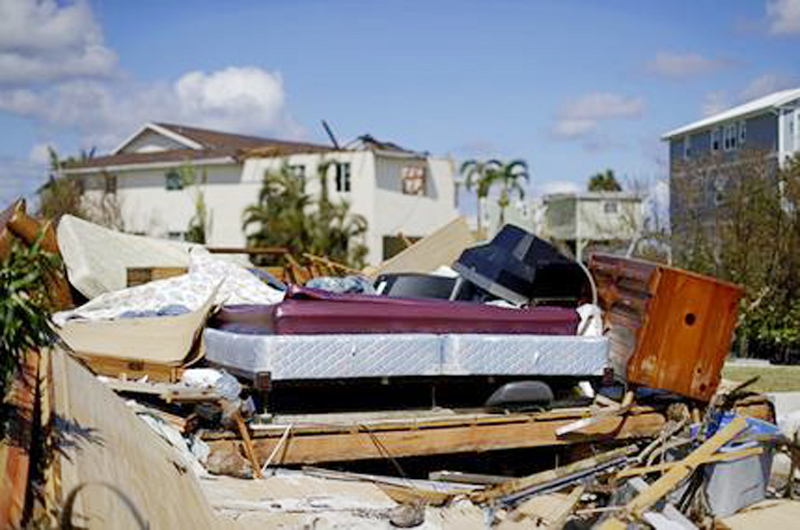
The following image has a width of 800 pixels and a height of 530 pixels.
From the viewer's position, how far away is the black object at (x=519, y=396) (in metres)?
7.34

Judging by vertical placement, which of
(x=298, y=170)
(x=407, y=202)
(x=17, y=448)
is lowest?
(x=17, y=448)

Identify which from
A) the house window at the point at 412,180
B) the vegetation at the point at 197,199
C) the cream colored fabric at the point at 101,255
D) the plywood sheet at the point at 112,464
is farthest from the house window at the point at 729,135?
the plywood sheet at the point at 112,464

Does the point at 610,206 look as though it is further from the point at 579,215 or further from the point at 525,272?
the point at 525,272

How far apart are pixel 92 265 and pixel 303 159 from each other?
27.8m

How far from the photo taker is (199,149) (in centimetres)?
4288

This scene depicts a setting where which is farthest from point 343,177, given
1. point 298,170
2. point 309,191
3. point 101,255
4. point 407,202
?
point 101,255

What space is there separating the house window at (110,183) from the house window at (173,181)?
105 inches

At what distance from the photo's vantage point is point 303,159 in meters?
38.1

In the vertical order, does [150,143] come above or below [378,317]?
above

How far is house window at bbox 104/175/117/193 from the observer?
42.3 m

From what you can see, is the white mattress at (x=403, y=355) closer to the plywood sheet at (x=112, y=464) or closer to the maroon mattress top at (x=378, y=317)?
the maroon mattress top at (x=378, y=317)

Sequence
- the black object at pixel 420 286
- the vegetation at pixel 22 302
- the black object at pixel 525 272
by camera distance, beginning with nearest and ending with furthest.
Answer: the vegetation at pixel 22 302 → the black object at pixel 525 272 → the black object at pixel 420 286

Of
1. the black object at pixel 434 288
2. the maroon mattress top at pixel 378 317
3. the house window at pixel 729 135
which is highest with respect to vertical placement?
the house window at pixel 729 135

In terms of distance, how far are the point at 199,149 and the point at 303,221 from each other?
31.2ft
